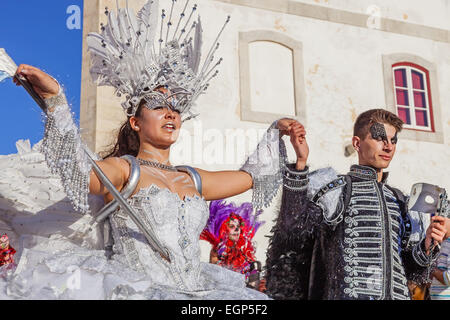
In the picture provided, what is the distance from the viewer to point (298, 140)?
3797mm

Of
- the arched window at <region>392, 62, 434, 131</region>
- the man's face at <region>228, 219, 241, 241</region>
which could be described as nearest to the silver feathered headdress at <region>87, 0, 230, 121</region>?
the man's face at <region>228, 219, 241, 241</region>

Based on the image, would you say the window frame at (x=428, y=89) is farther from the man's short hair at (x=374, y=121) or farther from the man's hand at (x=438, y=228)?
the man's hand at (x=438, y=228)

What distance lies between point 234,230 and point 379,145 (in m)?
1.89

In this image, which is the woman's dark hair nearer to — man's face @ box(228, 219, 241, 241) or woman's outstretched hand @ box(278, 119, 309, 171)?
woman's outstretched hand @ box(278, 119, 309, 171)

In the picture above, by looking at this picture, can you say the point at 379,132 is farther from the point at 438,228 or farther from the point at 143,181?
the point at 143,181

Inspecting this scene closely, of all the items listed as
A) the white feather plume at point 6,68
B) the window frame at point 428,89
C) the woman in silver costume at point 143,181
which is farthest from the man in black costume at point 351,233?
the window frame at point 428,89

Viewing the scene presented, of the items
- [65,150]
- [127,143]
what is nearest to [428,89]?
[127,143]

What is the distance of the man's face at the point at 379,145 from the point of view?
4.03m

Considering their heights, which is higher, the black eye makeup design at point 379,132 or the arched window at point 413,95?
the arched window at point 413,95

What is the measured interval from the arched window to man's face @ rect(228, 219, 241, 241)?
3.69 metres
